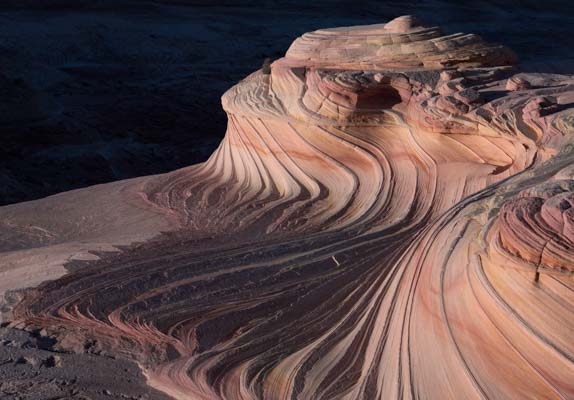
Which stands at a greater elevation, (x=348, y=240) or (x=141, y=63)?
(x=348, y=240)

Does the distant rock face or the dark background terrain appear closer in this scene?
the distant rock face

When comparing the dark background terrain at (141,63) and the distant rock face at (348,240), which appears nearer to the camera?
the distant rock face at (348,240)

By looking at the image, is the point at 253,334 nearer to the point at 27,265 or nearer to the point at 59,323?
the point at 59,323

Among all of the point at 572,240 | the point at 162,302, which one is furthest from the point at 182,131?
the point at 572,240

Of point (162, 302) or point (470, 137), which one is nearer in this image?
Answer: point (162, 302)

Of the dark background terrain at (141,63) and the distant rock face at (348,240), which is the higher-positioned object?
the distant rock face at (348,240)
